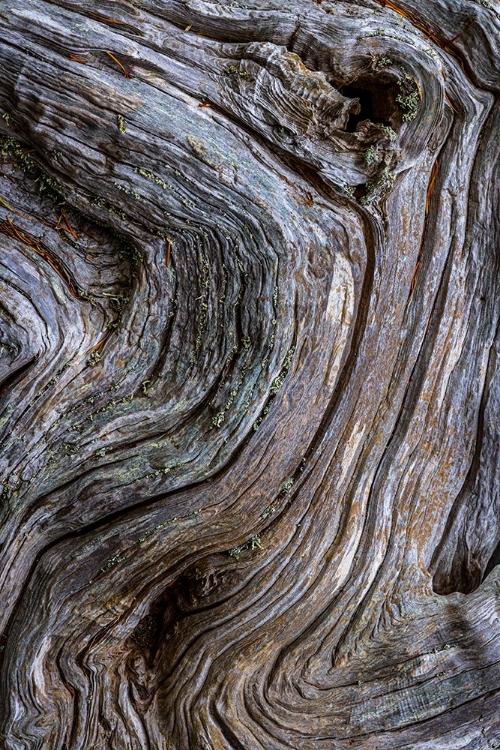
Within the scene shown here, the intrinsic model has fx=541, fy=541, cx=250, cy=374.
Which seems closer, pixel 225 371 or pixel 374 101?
pixel 225 371

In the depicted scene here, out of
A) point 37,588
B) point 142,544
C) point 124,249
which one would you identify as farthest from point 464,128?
point 37,588

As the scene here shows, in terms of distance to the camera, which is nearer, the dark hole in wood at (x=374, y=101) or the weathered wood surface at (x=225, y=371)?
the weathered wood surface at (x=225, y=371)

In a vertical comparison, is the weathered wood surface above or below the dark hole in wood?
below

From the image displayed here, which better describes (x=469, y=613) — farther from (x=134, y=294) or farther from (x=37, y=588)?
(x=134, y=294)

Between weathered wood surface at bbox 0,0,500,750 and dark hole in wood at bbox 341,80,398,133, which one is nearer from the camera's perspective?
weathered wood surface at bbox 0,0,500,750

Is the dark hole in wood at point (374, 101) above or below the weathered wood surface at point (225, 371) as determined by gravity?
above

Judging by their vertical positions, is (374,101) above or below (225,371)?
above

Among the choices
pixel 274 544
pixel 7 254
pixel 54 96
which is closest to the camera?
pixel 54 96

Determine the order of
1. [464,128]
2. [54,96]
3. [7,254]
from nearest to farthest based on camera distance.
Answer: [54,96] < [7,254] < [464,128]
